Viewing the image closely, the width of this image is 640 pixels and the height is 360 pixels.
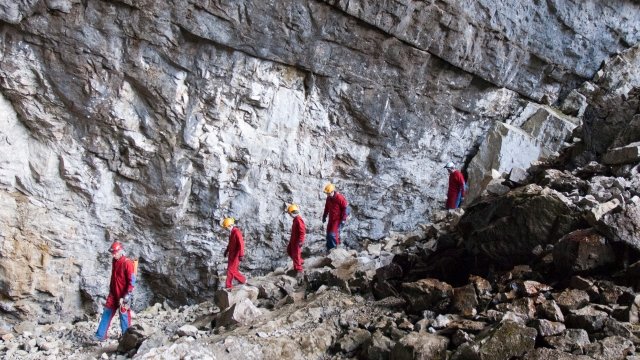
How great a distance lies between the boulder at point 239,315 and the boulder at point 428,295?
7.49ft

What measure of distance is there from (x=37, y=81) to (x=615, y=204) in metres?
11.5

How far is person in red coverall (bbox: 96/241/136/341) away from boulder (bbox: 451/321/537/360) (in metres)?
5.04

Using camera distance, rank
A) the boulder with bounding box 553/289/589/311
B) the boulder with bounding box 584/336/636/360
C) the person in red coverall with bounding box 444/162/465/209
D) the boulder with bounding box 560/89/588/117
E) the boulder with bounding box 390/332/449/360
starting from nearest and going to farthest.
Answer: the boulder with bounding box 584/336/636/360
the boulder with bounding box 390/332/449/360
the boulder with bounding box 553/289/589/311
the person in red coverall with bounding box 444/162/465/209
the boulder with bounding box 560/89/588/117

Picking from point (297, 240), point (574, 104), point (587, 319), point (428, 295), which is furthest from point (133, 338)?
point (574, 104)

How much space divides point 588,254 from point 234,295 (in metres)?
5.25

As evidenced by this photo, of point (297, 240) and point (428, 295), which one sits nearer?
point (428, 295)

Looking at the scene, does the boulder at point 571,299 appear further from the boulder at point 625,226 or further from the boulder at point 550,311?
the boulder at point 625,226

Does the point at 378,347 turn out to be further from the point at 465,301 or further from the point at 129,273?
the point at 129,273

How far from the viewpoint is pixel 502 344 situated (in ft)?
15.5

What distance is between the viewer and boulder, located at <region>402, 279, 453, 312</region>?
612cm

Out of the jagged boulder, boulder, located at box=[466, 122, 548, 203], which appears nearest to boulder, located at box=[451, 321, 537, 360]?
the jagged boulder

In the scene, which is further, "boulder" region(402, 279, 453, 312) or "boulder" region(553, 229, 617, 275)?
"boulder" region(402, 279, 453, 312)

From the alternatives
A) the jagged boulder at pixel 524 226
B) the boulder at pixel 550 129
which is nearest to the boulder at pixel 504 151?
the boulder at pixel 550 129

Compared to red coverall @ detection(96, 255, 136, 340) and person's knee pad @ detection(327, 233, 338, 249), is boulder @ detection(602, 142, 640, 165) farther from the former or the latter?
→ red coverall @ detection(96, 255, 136, 340)
